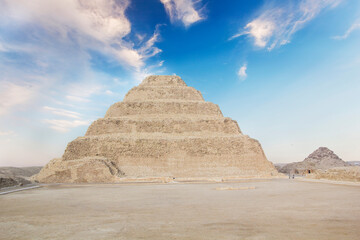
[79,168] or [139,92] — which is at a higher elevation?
[139,92]

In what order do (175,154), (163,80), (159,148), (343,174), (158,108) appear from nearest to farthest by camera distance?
(343,174) < (175,154) < (159,148) < (158,108) < (163,80)

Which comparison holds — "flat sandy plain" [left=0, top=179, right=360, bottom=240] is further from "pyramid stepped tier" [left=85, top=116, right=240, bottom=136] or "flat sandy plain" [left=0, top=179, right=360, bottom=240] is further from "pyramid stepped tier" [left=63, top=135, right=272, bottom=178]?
"pyramid stepped tier" [left=85, top=116, right=240, bottom=136]

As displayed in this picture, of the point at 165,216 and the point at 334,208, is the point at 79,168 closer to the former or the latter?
the point at 165,216

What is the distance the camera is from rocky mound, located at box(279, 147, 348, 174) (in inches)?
1976

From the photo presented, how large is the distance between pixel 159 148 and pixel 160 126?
4.41 m

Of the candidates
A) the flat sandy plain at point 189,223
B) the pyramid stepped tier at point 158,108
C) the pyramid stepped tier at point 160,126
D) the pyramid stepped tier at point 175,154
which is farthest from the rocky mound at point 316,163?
the flat sandy plain at point 189,223

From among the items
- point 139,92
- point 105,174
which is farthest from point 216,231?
point 139,92

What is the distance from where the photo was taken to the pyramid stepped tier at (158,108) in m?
38.0

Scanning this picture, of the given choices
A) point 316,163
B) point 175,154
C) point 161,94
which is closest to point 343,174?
point 175,154

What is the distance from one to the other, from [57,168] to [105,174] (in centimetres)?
610

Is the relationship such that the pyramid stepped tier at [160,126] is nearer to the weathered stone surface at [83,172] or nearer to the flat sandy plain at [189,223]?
the weathered stone surface at [83,172]

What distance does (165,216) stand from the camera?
22.7ft

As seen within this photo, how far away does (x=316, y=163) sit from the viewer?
59062mm

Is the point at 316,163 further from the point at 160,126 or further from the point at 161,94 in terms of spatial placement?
the point at 160,126
